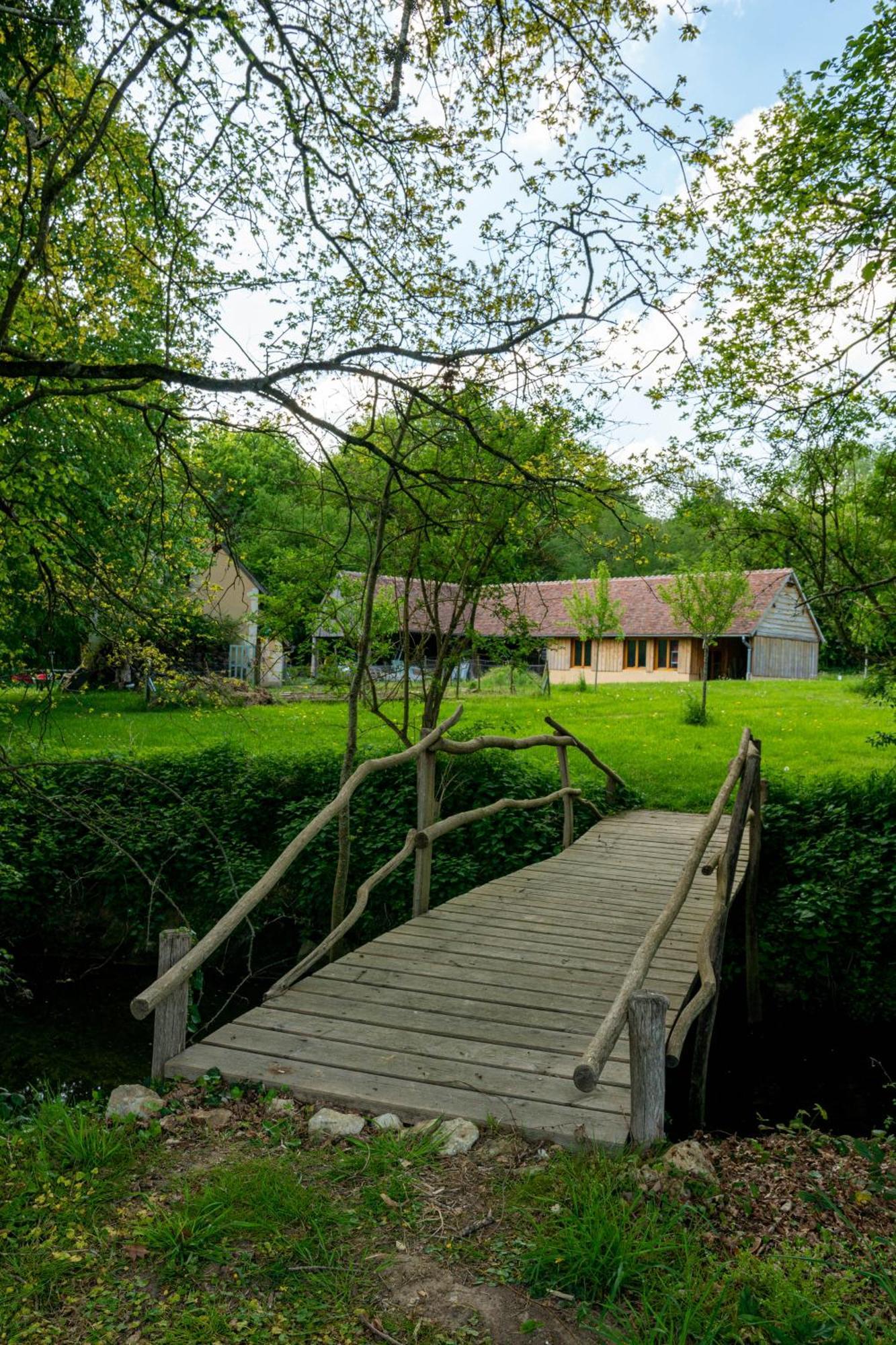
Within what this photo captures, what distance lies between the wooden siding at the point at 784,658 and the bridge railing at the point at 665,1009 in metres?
27.9

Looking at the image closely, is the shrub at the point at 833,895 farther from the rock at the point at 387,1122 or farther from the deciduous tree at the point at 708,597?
the deciduous tree at the point at 708,597

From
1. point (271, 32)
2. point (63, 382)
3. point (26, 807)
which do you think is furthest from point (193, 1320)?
point (271, 32)

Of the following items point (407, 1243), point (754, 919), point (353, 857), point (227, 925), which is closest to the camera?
point (407, 1243)

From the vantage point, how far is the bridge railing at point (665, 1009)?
3.24 m

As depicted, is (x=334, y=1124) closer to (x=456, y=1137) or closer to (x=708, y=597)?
(x=456, y=1137)

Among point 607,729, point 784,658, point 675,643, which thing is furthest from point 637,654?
point 607,729

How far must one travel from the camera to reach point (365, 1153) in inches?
124

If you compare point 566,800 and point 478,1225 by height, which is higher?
point 566,800

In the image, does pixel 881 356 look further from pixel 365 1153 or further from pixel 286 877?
pixel 286 877

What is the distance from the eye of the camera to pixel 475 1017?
4434 millimetres

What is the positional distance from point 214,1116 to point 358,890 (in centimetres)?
273

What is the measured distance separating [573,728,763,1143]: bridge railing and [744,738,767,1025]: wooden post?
2.77 feet

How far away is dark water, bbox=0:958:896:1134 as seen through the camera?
7.43 m

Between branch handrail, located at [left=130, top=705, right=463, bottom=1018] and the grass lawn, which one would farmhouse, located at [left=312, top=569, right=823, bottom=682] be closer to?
the grass lawn
